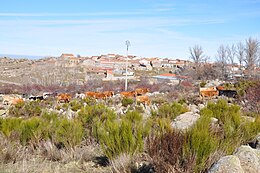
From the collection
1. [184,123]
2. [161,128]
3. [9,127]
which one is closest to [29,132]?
[9,127]

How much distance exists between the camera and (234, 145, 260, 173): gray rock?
4.01 meters

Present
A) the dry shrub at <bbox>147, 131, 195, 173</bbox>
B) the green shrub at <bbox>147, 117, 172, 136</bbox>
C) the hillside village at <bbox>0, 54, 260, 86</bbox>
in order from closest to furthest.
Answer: the dry shrub at <bbox>147, 131, 195, 173</bbox> → the green shrub at <bbox>147, 117, 172, 136</bbox> → the hillside village at <bbox>0, 54, 260, 86</bbox>

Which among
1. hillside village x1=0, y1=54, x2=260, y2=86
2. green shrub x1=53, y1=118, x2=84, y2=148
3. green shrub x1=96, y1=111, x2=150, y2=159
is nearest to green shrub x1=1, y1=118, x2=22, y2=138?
green shrub x1=53, y1=118, x2=84, y2=148

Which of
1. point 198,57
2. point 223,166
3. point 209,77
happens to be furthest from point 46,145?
point 198,57

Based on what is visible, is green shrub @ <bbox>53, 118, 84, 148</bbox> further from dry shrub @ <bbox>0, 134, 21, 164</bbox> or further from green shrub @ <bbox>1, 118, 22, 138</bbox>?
green shrub @ <bbox>1, 118, 22, 138</bbox>

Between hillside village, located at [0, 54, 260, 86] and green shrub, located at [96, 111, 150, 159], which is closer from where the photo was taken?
green shrub, located at [96, 111, 150, 159]

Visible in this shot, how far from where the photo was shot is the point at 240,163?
160 inches

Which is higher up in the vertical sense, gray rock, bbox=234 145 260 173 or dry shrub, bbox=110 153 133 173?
gray rock, bbox=234 145 260 173

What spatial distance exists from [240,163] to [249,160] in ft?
0.48

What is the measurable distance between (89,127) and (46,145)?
1696 mm

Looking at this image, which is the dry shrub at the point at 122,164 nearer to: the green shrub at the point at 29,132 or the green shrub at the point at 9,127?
the green shrub at the point at 29,132

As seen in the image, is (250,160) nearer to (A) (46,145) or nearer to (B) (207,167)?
(B) (207,167)

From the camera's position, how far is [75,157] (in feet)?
19.6

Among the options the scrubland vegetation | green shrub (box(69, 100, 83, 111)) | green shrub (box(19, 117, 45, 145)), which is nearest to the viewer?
the scrubland vegetation
